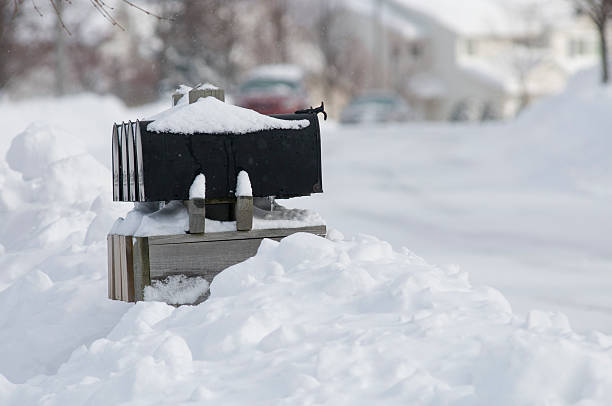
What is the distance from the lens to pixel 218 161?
5.88 metres

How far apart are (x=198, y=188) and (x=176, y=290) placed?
597mm

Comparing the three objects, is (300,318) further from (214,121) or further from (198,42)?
(198,42)

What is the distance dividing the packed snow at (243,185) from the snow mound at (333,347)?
418 mm

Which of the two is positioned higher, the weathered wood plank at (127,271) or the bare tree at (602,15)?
the bare tree at (602,15)

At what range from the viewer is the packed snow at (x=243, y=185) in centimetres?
582

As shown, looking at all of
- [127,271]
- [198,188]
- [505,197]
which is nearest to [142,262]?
[127,271]

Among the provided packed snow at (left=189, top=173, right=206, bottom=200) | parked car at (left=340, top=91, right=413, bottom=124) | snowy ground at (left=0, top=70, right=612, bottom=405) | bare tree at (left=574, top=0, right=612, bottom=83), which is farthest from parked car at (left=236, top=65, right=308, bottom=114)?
packed snow at (left=189, top=173, right=206, bottom=200)

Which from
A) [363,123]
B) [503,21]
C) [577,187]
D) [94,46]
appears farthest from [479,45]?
[577,187]

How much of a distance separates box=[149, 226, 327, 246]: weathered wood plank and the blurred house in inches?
2186

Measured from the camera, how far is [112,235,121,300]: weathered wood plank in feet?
19.8

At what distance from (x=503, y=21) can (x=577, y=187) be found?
5134 cm

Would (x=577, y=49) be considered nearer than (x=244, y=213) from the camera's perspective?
No

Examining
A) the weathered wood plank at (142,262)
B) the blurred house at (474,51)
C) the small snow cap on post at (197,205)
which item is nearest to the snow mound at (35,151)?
the weathered wood plank at (142,262)

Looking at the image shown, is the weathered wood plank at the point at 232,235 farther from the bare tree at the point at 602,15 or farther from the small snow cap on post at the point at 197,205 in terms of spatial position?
the bare tree at the point at 602,15
